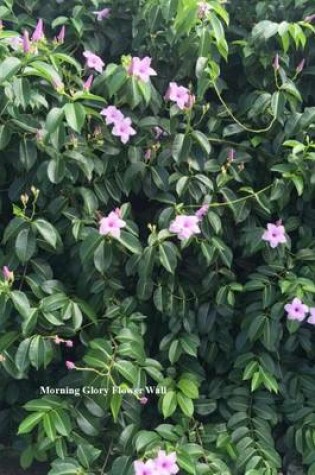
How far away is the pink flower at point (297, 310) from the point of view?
7.02ft

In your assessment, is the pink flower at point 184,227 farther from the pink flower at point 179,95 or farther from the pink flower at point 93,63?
the pink flower at point 93,63

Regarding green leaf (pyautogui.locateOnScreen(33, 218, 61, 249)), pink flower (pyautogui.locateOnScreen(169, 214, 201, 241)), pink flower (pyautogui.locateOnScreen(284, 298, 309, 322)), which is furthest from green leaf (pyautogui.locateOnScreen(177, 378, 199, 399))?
green leaf (pyautogui.locateOnScreen(33, 218, 61, 249))

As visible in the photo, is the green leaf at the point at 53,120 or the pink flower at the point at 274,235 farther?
the pink flower at the point at 274,235

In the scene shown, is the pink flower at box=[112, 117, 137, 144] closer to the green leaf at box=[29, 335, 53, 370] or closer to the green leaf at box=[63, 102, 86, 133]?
the green leaf at box=[63, 102, 86, 133]

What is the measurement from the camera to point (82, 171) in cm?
215

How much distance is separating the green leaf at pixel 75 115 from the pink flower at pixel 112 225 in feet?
0.95

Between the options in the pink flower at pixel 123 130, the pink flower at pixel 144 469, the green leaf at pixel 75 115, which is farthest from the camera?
the pink flower at pixel 123 130

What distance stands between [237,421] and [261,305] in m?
0.42

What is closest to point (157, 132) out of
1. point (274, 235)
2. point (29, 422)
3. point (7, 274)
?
point (274, 235)

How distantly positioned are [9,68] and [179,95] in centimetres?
65

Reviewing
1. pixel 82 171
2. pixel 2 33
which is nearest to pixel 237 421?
pixel 82 171

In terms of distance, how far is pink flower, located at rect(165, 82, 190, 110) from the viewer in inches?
87.7

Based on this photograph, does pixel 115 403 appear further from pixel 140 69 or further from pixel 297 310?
pixel 140 69

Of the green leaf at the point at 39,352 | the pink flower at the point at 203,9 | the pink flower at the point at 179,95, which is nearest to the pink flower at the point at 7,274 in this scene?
the green leaf at the point at 39,352
